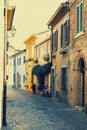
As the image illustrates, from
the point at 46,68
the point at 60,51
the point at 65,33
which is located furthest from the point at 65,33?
the point at 46,68

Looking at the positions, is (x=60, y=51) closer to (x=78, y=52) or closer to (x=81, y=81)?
(x=81, y=81)

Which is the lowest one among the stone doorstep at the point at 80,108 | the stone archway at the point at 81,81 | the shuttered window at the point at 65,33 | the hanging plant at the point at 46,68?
the stone doorstep at the point at 80,108

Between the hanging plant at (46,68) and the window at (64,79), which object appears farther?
the hanging plant at (46,68)

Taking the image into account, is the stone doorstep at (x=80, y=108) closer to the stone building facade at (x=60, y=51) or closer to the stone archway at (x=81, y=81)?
the stone archway at (x=81, y=81)

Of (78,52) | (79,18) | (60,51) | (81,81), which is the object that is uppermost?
(79,18)

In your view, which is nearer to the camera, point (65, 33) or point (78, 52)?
point (78, 52)

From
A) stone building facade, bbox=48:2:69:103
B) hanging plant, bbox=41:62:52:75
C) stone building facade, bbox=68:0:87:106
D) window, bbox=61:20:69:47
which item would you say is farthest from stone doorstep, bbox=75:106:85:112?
hanging plant, bbox=41:62:52:75

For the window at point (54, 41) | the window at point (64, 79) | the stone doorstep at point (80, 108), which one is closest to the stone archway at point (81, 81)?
the stone doorstep at point (80, 108)

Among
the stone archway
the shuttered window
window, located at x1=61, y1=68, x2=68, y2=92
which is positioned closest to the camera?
the stone archway

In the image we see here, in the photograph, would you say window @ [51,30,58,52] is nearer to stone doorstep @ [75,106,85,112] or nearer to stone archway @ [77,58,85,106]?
stone archway @ [77,58,85,106]

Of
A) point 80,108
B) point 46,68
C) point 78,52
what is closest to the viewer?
point 80,108

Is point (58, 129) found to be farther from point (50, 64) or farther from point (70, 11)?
point (50, 64)

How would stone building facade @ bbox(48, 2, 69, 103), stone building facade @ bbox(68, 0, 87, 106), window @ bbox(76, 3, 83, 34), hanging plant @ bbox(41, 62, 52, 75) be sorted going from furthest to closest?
1. hanging plant @ bbox(41, 62, 52, 75)
2. stone building facade @ bbox(48, 2, 69, 103)
3. window @ bbox(76, 3, 83, 34)
4. stone building facade @ bbox(68, 0, 87, 106)

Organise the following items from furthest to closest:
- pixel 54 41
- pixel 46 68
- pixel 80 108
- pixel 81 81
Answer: pixel 46 68 → pixel 54 41 → pixel 81 81 → pixel 80 108
